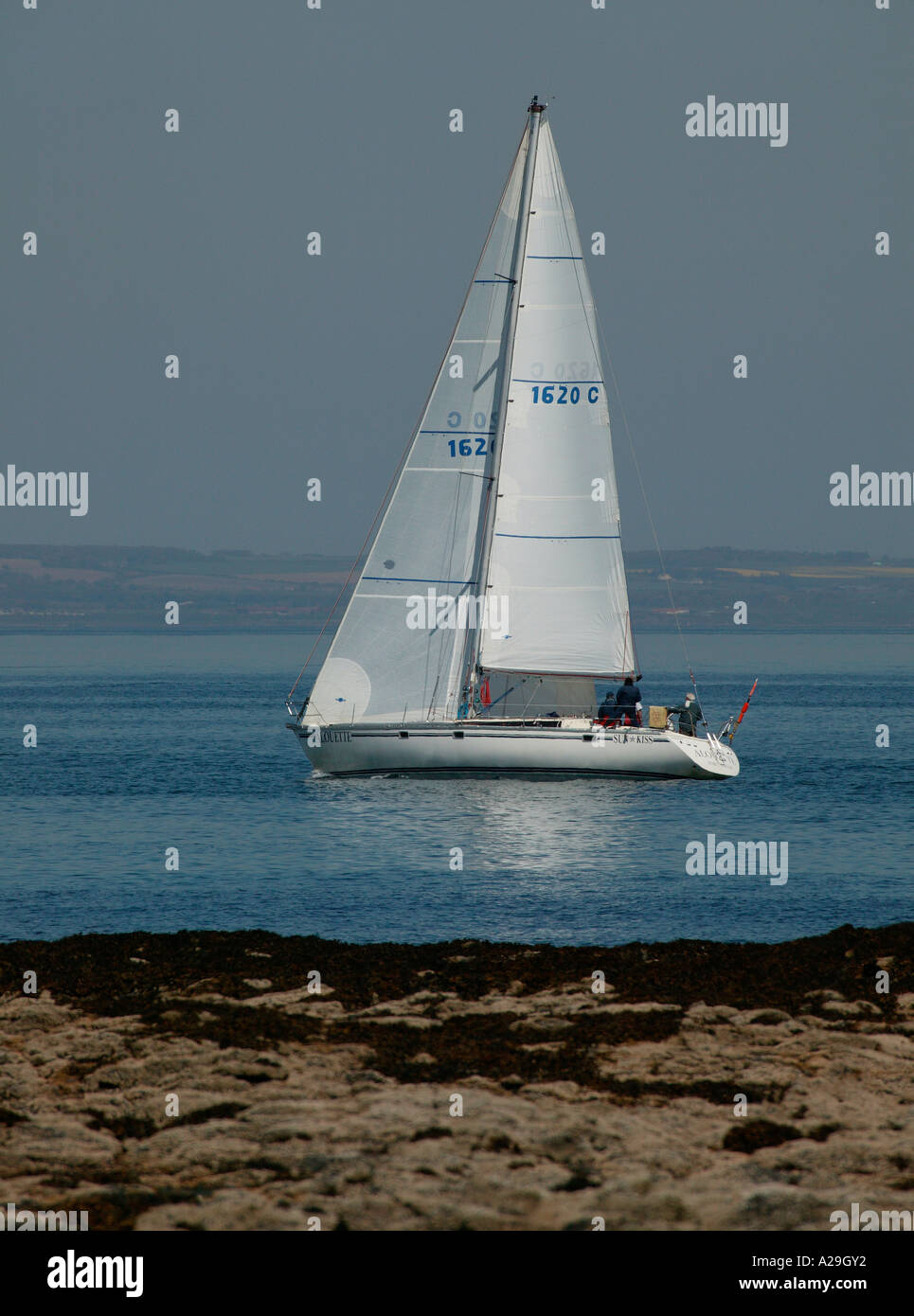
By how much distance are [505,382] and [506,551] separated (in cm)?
456

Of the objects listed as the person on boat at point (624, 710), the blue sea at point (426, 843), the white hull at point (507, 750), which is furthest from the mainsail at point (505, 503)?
the blue sea at point (426, 843)

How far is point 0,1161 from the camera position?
11.5 metres

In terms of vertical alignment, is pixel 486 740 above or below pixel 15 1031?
above

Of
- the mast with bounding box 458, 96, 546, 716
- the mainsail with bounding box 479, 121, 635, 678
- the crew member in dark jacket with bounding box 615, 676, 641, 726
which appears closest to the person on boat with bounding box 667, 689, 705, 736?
the crew member in dark jacket with bounding box 615, 676, 641, 726

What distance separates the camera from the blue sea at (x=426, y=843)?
83.8 ft

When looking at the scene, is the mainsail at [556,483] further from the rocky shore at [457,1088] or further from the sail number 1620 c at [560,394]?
the rocky shore at [457,1088]

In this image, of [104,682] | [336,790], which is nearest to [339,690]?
[336,790]

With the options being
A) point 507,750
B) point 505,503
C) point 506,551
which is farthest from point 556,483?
point 507,750

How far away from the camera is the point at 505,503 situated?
133 ft

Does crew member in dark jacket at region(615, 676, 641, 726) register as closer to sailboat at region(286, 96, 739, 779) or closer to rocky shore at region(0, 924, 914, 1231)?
sailboat at region(286, 96, 739, 779)

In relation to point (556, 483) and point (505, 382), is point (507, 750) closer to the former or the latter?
point (556, 483)

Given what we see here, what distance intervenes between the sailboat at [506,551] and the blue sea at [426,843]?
A: 158 cm
